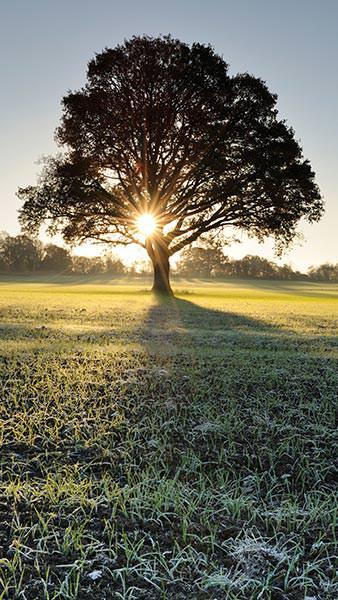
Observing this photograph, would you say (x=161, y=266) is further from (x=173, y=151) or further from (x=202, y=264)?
(x=202, y=264)

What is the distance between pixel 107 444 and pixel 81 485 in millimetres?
955

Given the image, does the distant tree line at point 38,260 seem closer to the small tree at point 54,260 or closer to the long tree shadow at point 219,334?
the small tree at point 54,260

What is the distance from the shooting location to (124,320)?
14766 mm

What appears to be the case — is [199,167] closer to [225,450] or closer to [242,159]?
[242,159]

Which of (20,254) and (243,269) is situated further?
(20,254)

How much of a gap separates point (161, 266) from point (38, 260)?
59.2 m

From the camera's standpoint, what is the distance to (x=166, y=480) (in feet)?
11.3

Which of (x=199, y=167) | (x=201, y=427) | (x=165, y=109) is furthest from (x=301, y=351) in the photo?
(x=165, y=109)

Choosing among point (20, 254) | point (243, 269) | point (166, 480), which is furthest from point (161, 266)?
point (20, 254)

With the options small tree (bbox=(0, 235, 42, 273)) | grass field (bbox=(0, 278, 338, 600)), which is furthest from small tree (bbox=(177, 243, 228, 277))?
grass field (bbox=(0, 278, 338, 600))

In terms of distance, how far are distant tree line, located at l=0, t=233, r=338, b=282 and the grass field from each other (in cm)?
7130

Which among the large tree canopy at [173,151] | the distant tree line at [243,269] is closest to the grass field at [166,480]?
the large tree canopy at [173,151]

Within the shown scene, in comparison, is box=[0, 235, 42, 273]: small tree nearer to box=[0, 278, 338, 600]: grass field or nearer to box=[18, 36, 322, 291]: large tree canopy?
box=[18, 36, 322, 291]: large tree canopy

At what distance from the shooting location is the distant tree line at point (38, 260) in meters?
84.2
